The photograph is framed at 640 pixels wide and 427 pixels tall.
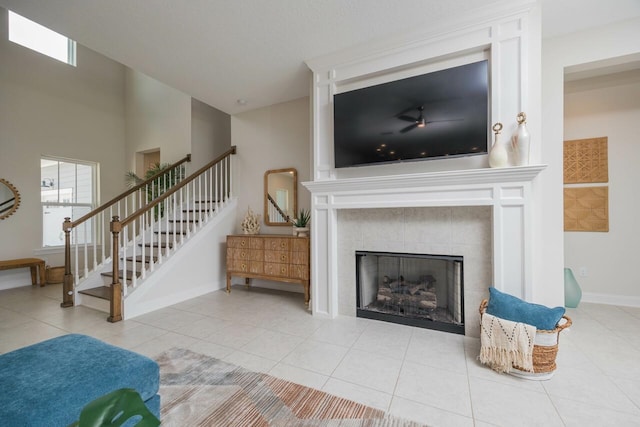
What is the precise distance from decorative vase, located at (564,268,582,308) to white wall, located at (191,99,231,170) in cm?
582

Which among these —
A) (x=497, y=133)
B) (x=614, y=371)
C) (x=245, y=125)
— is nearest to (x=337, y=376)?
(x=614, y=371)

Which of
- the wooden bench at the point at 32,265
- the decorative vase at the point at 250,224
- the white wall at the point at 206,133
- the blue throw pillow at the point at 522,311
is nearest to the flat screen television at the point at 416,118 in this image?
the blue throw pillow at the point at 522,311

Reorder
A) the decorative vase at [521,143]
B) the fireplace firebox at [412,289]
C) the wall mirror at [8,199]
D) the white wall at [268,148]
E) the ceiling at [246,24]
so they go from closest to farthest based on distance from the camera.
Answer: the decorative vase at [521,143], the ceiling at [246,24], the fireplace firebox at [412,289], the white wall at [268,148], the wall mirror at [8,199]

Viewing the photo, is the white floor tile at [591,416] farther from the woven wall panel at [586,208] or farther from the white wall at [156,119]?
the white wall at [156,119]

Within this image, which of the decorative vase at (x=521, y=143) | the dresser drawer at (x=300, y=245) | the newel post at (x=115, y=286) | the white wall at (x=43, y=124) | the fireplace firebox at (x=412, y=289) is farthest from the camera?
the white wall at (x=43, y=124)

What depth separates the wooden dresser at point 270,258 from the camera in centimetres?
346

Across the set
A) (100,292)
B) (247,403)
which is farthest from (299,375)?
(100,292)

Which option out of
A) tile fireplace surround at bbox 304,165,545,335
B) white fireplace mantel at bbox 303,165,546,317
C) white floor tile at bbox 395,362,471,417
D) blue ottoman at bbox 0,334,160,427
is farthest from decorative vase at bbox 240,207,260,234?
white floor tile at bbox 395,362,471,417

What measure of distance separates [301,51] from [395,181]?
1.73 meters

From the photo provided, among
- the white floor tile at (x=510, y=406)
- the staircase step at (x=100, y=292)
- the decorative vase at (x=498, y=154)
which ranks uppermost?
the decorative vase at (x=498, y=154)

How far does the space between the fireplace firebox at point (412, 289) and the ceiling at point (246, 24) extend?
218 centimetres

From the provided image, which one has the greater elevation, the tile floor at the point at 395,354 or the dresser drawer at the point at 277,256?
the dresser drawer at the point at 277,256

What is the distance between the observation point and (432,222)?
8.71 ft

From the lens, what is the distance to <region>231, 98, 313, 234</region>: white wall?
416 centimetres
